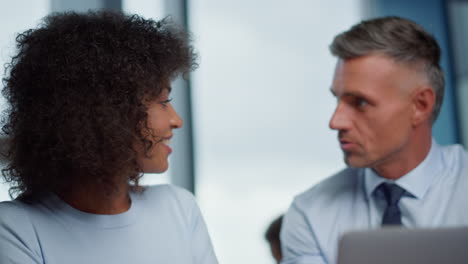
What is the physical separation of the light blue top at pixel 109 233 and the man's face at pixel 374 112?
53cm

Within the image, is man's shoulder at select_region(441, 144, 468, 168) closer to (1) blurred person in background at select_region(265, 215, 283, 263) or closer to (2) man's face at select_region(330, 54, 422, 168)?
(2) man's face at select_region(330, 54, 422, 168)

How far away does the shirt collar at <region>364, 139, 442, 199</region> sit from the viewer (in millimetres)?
1586

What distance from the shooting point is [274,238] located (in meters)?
Answer: 2.39


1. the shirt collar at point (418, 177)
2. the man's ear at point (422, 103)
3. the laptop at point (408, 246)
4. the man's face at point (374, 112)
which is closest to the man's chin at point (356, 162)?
the man's face at point (374, 112)

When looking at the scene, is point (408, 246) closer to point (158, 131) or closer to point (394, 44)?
point (158, 131)

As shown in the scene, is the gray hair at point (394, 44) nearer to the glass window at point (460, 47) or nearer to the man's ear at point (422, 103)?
the man's ear at point (422, 103)

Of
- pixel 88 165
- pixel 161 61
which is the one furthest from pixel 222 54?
pixel 88 165

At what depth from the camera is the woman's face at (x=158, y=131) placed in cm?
130

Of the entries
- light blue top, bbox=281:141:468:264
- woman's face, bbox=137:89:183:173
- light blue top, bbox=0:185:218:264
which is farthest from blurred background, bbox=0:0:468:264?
woman's face, bbox=137:89:183:173

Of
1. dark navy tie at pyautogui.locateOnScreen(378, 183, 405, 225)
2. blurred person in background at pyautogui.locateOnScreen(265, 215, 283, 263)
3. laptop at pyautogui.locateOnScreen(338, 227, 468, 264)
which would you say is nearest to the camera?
laptop at pyautogui.locateOnScreen(338, 227, 468, 264)

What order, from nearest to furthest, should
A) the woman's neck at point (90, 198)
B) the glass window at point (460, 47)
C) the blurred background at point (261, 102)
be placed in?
the woman's neck at point (90, 198)
the blurred background at point (261, 102)
the glass window at point (460, 47)

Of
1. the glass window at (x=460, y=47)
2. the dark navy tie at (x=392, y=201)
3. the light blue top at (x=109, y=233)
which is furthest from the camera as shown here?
the glass window at (x=460, y=47)

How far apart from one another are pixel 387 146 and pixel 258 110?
129 centimetres

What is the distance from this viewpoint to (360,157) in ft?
5.11
